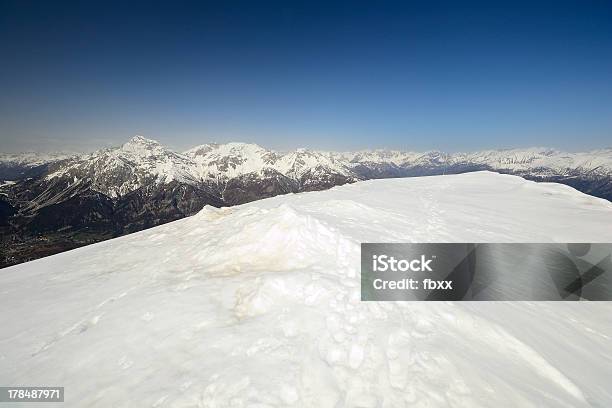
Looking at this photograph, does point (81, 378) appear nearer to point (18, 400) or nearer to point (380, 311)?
point (18, 400)

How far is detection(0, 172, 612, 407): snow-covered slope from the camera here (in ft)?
24.5

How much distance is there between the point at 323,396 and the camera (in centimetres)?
717

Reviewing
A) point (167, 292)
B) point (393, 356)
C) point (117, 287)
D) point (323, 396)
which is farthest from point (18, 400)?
point (393, 356)

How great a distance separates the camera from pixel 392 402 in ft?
22.9

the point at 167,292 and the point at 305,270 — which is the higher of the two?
the point at 305,270

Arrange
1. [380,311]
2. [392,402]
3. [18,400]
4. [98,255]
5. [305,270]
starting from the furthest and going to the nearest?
[98,255] → [305,270] → [380,311] → [18,400] → [392,402]

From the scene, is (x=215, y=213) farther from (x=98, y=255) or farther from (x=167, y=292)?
(x=167, y=292)

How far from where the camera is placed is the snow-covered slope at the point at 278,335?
7.47m

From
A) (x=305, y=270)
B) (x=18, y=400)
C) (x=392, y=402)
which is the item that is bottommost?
(x=18, y=400)

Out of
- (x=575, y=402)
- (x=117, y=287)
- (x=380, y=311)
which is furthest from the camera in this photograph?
(x=117, y=287)

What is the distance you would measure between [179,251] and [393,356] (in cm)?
1352

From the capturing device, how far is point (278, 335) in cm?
924

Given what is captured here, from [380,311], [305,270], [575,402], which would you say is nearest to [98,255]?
[305,270]

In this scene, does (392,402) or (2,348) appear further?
(2,348)
